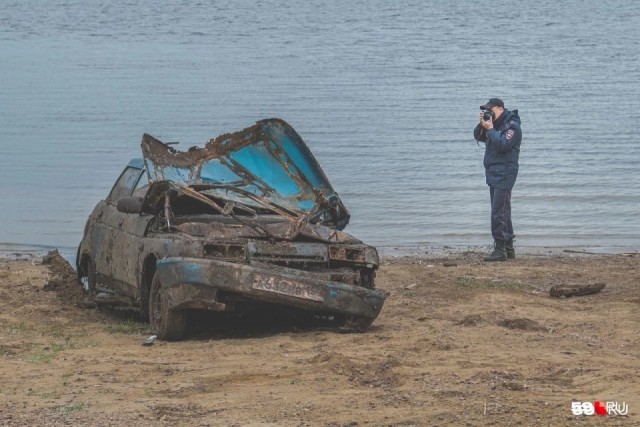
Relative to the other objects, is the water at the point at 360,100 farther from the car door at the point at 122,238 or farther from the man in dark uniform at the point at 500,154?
the car door at the point at 122,238

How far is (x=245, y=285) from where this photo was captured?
10.4 m

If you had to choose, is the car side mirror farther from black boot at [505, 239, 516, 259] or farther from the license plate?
black boot at [505, 239, 516, 259]

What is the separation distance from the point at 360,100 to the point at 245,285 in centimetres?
2471

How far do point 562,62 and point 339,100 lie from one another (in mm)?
11443

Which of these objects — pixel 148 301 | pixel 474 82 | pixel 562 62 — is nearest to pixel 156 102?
pixel 474 82

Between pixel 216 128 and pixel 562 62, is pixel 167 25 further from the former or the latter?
pixel 216 128

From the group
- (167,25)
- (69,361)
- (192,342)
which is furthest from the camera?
(167,25)

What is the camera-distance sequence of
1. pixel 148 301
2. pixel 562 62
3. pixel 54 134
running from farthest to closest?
pixel 562 62, pixel 54 134, pixel 148 301

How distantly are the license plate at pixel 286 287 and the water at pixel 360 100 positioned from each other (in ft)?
26.4

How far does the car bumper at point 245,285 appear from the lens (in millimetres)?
10414

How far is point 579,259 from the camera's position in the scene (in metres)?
17.2

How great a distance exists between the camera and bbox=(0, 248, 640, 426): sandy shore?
7961 millimetres

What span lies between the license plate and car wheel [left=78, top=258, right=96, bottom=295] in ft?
9.87

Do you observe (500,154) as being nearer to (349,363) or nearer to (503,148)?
Answer: (503,148)
